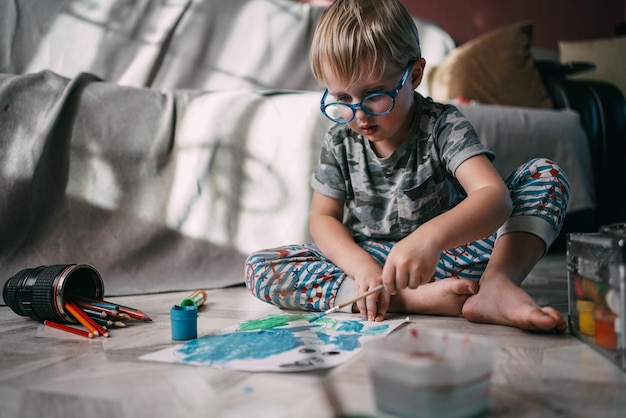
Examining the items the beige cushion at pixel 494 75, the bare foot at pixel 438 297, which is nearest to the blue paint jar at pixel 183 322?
the bare foot at pixel 438 297

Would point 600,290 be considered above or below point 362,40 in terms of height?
below

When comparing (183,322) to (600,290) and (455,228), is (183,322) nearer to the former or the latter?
(455,228)

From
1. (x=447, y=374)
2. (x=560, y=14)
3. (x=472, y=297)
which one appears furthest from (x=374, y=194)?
(x=560, y=14)

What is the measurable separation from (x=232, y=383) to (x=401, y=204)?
55 cm

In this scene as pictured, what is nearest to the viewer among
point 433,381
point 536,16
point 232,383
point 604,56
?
point 433,381

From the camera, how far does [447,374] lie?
1.89 feet

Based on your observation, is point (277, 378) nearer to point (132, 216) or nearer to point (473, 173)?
point (473, 173)

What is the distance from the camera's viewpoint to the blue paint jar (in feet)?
3.07

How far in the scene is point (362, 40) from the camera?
104cm

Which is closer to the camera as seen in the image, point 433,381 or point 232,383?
point 433,381

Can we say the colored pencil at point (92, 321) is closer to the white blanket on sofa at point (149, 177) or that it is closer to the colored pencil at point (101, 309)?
the colored pencil at point (101, 309)

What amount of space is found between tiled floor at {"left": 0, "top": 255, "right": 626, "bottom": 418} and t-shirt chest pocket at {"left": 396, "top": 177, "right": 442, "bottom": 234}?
23cm

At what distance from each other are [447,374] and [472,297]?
47cm

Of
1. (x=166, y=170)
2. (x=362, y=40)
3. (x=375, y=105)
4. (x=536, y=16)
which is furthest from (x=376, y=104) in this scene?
(x=536, y=16)
